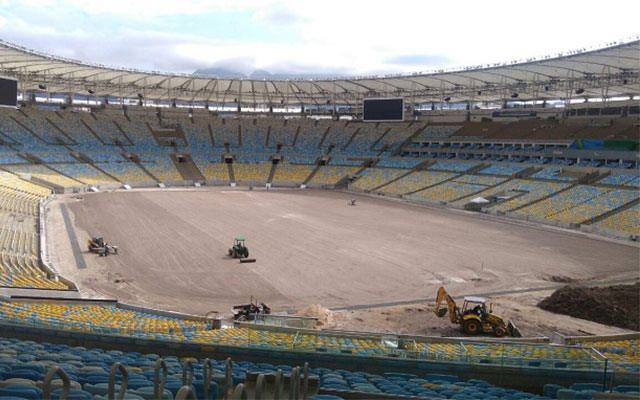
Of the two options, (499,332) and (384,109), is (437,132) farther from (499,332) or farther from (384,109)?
(499,332)

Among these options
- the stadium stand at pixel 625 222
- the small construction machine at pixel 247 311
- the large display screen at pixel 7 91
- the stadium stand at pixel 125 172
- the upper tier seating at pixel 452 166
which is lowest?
the small construction machine at pixel 247 311

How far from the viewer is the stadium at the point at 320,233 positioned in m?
10.1

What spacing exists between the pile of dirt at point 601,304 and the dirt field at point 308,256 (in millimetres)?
3314

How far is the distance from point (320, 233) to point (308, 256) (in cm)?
693

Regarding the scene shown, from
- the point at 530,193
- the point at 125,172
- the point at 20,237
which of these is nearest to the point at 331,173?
the point at 125,172

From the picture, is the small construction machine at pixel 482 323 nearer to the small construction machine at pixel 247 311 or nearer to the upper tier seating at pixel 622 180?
the small construction machine at pixel 247 311

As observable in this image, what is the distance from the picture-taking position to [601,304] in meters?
19.7

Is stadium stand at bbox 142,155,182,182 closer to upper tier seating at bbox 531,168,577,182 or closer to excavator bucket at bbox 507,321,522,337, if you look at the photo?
upper tier seating at bbox 531,168,577,182

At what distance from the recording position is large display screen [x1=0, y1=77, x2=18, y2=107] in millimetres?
53750

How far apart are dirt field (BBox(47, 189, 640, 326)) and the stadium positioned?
0.20 m

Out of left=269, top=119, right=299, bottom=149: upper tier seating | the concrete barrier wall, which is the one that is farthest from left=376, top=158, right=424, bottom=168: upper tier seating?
the concrete barrier wall

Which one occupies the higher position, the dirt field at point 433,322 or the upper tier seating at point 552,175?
the upper tier seating at point 552,175

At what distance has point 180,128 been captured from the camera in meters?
78.9

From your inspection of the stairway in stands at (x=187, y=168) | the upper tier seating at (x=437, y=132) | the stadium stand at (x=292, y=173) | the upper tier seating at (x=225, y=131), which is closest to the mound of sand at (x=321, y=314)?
the stadium stand at (x=292, y=173)
